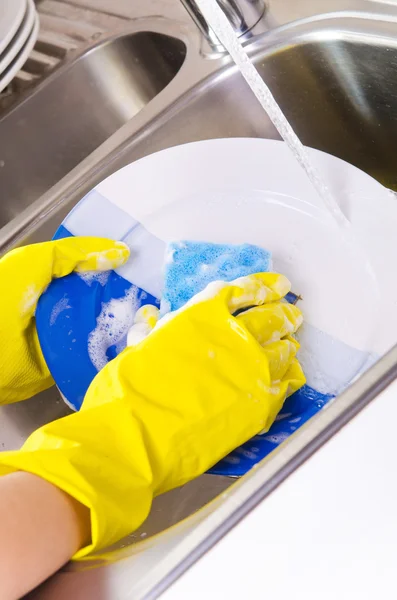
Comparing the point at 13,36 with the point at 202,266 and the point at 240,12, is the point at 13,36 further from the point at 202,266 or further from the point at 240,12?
the point at 202,266

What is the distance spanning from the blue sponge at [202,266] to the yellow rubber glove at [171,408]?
56mm

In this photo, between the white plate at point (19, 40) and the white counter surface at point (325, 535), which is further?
the white plate at point (19, 40)

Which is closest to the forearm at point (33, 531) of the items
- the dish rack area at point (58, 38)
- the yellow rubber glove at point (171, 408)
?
the yellow rubber glove at point (171, 408)

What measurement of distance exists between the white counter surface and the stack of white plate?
0.69 meters

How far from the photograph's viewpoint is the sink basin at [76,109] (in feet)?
3.29

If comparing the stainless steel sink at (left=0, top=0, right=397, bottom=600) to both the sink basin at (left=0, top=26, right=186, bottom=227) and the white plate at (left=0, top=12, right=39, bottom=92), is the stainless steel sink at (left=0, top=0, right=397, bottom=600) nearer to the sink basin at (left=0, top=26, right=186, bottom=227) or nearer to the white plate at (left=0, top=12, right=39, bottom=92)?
the sink basin at (left=0, top=26, right=186, bottom=227)

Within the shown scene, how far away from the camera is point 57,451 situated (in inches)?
19.0

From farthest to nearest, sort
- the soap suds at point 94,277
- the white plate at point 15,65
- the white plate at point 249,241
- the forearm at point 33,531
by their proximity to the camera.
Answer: the white plate at point 15,65 < the soap suds at point 94,277 < the white plate at point 249,241 < the forearm at point 33,531

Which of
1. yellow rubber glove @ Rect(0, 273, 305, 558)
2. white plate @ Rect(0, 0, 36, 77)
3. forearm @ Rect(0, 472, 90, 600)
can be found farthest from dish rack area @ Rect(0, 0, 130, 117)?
forearm @ Rect(0, 472, 90, 600)

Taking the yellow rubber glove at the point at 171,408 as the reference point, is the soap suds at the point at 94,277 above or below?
above

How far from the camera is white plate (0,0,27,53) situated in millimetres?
819

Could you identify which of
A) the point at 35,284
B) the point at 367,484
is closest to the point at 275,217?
the point at 35,284

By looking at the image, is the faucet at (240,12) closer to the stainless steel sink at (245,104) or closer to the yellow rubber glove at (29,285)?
the stainless steel sink at (245,104)

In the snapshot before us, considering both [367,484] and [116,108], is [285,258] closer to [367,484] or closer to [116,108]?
[367,484]
